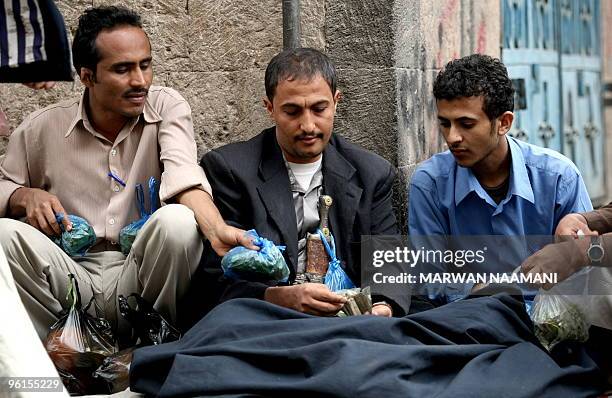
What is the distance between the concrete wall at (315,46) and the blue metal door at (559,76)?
1904mm

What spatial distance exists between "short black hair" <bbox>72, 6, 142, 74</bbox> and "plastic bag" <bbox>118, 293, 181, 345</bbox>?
1034mm

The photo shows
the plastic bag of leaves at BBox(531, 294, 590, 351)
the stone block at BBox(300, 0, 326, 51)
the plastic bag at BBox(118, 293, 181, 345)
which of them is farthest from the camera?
the stone block at BBox(300, 0, 326, 51)

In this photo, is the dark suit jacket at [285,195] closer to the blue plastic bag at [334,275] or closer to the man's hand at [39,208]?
the blue plastic bag at [334,275]

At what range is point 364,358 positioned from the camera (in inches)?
161

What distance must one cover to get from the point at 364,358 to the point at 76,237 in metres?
1.49

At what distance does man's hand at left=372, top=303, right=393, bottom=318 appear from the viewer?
4.72 meters

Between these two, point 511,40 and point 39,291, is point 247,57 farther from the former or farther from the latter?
point 511,40

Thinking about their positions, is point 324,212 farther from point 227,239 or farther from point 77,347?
point 77,347

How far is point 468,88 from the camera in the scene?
16.3ft

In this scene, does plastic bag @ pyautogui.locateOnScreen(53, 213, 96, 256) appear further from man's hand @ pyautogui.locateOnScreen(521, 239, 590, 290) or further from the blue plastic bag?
man's hand @ pyautogui.locateOnScreen(521, 239, 590, 290)

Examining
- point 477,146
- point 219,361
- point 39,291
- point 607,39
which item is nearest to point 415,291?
point 477,146

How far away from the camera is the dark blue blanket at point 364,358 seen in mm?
4043

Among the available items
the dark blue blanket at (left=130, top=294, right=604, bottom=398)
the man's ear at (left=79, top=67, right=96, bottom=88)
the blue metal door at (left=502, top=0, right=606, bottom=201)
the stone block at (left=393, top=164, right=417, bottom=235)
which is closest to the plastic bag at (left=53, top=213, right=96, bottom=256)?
the man's ear at (left=79, top=67, right=96, bottom=88)

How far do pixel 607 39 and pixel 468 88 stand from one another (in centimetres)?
678
